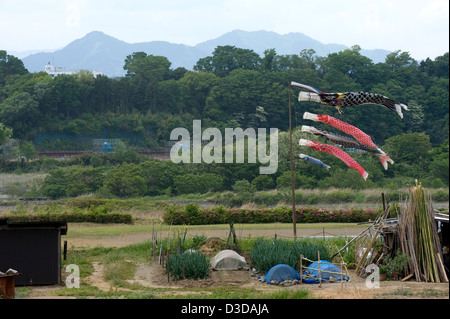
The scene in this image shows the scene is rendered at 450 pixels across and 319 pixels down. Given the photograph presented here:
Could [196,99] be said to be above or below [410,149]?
above

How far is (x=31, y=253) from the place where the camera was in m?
16.8

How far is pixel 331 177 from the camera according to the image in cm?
4491

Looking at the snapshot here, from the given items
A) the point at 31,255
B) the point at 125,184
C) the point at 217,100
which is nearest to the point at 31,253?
the point at 31,255

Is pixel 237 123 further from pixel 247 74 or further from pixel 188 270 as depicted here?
pixel 188 270

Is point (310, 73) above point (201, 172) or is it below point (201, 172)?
above

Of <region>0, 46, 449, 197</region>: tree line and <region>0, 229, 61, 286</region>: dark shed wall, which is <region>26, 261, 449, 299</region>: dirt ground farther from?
<region>0, 46, 449, 197</region>: tree line

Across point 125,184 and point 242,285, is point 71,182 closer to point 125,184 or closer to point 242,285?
point 125,184

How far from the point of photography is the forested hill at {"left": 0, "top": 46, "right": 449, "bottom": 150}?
6028cm

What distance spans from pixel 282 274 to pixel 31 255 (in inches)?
248

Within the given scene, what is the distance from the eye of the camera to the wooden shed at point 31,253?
1672 cm

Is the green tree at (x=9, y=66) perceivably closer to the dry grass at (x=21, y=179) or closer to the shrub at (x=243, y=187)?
the dry grass at (x=21, y=179)

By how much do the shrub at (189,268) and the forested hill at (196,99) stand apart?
42.8 metres

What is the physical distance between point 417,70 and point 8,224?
6255 cm
